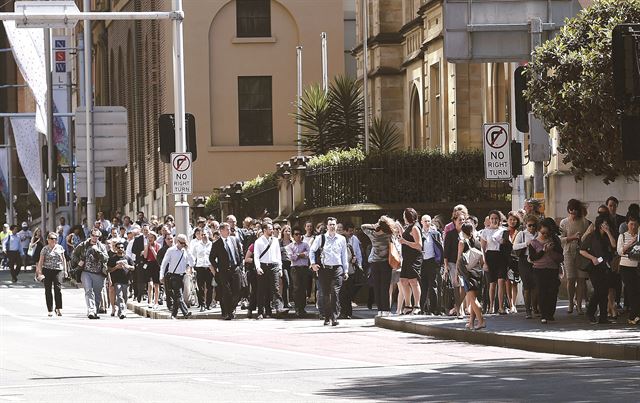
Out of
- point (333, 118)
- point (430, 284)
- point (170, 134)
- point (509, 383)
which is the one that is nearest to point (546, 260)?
point (430, 284)

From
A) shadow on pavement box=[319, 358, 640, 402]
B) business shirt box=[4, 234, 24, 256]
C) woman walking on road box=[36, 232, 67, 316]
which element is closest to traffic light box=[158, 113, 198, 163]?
woman walking on road box=[36, 232, 67, 316]

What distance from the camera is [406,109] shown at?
49281 mm

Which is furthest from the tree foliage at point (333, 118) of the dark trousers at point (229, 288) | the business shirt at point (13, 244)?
the business shirt at point (13, 244)

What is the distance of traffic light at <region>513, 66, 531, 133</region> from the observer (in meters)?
28.3

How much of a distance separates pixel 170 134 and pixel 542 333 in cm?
1496

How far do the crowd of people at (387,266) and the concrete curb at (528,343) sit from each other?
17.7 inches

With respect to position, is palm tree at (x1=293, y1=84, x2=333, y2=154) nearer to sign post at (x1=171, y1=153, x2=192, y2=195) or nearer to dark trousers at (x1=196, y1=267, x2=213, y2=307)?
sign post at (x1=171, y1=153, x2=192, y2=195)

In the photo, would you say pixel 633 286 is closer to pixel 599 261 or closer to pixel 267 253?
pixel 599 261

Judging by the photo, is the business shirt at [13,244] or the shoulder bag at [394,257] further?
the business shirt at [13,244]

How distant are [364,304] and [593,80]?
12.1m

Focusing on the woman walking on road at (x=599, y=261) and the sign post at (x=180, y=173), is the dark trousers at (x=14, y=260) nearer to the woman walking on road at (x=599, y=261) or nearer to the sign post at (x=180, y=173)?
the sign post at (x=180, y=173)

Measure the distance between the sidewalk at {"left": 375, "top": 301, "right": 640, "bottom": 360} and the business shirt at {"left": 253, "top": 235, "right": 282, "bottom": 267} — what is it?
4.11m

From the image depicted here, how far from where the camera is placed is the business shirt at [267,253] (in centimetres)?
3189

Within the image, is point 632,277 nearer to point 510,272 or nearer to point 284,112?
point 510,272
